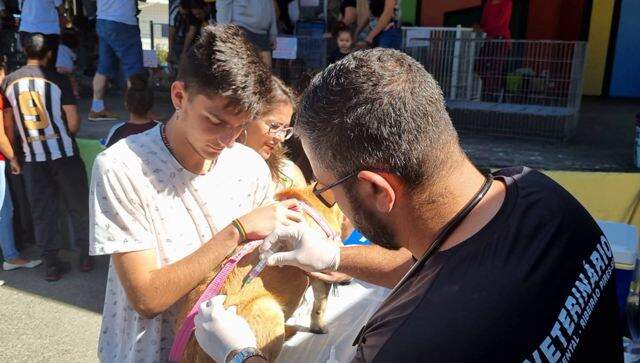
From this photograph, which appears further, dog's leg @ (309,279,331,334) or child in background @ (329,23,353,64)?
child in background @ (329,23,353,64)

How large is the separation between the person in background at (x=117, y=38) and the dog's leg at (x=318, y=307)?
16.2 feet

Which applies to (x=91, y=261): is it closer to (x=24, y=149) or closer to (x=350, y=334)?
(x=24, y=149)

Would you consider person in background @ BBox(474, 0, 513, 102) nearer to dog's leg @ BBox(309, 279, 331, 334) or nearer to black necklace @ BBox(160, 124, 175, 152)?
dog's leg @ BBox(309, 279, 331, 334)

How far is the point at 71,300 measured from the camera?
14.4 feet

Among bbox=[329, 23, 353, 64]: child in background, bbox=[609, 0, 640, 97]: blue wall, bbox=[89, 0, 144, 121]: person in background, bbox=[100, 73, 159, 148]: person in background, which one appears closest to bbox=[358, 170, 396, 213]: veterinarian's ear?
bbox=[100, 73, 159, 148]: person in background

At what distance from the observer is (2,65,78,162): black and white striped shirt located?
450 cm

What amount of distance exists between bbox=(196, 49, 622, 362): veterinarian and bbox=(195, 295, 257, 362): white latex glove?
0.50 m

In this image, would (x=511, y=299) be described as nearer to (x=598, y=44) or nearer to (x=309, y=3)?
(x=309, y=3)

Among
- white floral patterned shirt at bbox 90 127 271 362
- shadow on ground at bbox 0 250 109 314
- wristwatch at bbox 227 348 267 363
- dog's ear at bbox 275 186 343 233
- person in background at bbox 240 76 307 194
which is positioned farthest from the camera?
shadow on ground at bbox 0 250 109 314

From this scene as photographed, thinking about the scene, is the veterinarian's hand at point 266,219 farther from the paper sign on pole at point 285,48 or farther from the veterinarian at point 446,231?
the paper sign on pole at point 285,48

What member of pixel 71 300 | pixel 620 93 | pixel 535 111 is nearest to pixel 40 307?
pixel 71 300

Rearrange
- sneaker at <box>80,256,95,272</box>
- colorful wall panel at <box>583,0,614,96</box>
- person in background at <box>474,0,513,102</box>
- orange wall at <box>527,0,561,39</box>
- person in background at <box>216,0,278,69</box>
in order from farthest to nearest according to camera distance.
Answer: colorful wall panel at <box>583,0,614,96</box> → orange wall at <box>527,0,561,39</box> → person in background at <box>474,0,513,102</box> → person in background at <box>216,0,278,69</box> → sneaker at <box>80,256,95,272</box>

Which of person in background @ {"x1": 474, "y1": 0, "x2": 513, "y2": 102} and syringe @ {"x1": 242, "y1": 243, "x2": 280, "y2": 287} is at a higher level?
person in background @ {"x1": 474, "y1": 0, "x2": 513, "y2": 102}

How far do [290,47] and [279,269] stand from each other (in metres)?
5.92
